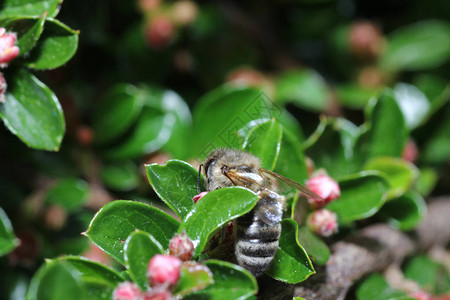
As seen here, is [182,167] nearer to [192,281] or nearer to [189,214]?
[189,214]

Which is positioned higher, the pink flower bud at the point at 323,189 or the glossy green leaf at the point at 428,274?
the pink flower bud at the point at 323,189

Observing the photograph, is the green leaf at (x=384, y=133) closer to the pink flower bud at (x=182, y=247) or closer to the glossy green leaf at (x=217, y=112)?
the glossy green leaf at (x=217, y=112)

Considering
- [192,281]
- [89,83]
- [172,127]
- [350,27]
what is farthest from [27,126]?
A: [350,27]

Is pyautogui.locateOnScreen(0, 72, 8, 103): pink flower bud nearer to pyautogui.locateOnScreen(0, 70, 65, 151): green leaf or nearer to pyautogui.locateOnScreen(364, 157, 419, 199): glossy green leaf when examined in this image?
pyautogui.locateOnScreen(0, 70, 65, 151): green leaf

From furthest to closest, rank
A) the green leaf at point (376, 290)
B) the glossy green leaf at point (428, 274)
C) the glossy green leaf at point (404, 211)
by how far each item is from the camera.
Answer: the glossy green leaf at point (428, 274), the glossy green leaf at point (404, 211), the green leaf at point (376, 290)

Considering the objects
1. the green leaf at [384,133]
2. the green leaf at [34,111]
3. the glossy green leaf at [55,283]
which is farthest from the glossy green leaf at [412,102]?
the glossy green leaf at [55,283]
